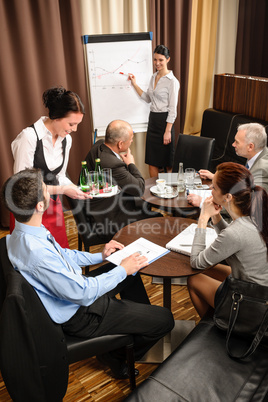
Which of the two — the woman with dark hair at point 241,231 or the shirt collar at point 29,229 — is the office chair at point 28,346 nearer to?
the shirt collar at point 29,229

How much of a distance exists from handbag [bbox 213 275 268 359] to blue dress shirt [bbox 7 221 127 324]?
2.14 feet

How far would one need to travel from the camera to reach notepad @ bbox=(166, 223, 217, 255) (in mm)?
2184

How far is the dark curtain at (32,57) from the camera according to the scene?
11.8ft

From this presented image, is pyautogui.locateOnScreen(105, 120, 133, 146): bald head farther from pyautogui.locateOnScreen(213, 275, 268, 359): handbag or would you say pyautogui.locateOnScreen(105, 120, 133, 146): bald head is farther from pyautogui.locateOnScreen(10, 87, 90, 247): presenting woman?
pyautogui.locateOnScreen(213, 275, 268, 359): handbag

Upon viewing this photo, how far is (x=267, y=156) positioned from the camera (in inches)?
112

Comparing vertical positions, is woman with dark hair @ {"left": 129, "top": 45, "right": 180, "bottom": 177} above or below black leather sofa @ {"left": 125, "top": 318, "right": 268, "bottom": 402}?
above

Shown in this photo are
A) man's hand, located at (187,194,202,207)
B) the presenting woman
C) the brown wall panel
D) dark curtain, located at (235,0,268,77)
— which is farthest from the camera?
dark curtain, located at (235,0,268,77)

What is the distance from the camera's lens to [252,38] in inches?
201

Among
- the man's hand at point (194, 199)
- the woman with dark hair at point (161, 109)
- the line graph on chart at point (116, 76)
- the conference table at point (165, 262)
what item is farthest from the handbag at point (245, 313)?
the line graph on chart at point (116, 76)

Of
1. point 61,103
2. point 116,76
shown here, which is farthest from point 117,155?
point 116,76

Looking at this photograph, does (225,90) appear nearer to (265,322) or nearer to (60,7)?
(60,7)

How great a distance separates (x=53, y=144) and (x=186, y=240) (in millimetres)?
1133

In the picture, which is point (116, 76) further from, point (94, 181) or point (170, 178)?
point (94, 181)

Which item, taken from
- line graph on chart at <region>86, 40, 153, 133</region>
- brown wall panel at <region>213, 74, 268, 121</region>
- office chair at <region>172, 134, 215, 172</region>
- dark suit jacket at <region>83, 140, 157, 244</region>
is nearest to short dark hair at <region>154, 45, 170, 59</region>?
line graph on chart at <region>86, 40, 153, 133</region>
